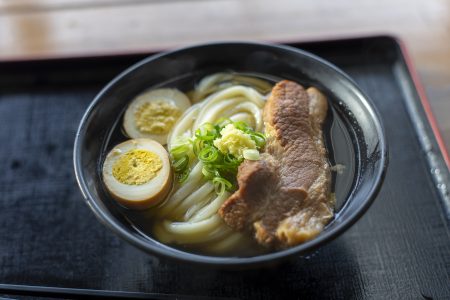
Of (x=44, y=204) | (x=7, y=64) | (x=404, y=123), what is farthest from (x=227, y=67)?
(x=7, y=64)

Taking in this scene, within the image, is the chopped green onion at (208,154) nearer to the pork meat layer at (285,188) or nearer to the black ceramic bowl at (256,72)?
the pork meat layer at (285,188)

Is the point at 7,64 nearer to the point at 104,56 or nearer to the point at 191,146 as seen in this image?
the point at 104,56

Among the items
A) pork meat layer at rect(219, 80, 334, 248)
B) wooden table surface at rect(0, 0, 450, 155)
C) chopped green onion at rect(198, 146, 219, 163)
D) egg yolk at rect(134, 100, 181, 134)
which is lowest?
pork meat layer at rect(219, 80, 334, 248)

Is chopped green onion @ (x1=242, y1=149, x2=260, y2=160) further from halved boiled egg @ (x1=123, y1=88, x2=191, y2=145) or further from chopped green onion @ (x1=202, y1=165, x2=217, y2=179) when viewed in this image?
halved boiled egg @ (x1=123, y1=88, x2=191, y2=145)

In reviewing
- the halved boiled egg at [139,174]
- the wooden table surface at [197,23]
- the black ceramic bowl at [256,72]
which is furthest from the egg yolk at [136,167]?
the wooden table surface at [197,23]

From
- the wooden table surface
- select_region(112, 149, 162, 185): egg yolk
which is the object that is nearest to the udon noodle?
select_region(112, 149, 162, 185): egg yolk

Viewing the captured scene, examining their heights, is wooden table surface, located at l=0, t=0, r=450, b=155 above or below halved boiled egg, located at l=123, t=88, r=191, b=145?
above

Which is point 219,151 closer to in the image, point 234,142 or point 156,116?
point 234,142

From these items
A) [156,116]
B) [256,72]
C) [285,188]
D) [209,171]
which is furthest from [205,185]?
[256,72]
